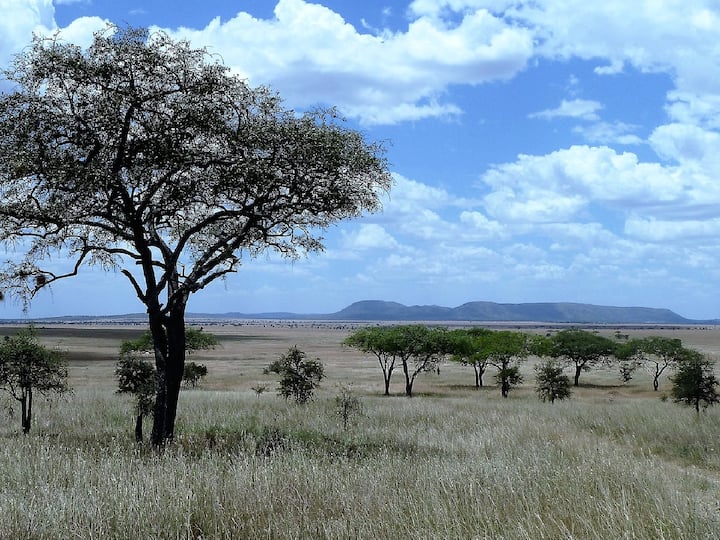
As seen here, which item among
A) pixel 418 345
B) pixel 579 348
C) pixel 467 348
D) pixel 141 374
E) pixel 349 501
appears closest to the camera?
pixel 349 501

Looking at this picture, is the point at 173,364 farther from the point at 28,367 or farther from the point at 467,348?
the point at 467,348

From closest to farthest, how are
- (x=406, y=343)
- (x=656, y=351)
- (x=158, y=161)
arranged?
(x=158, y=161) < (x=406, y=343) < (x=656, y=351)

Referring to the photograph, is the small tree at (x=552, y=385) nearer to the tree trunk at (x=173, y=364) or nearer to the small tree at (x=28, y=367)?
the small tree at (x=28, y=367)

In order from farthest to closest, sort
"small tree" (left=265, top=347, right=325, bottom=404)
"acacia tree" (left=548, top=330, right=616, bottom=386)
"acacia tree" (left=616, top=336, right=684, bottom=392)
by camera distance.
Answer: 1. "acacia tree" (left=548, top=330, right=616, bottom=386)
2. "acacia tree" (left=616, top=336, right=684, bottom=392)
3. "small tree" (left=265, top=347, right=325, bottom=404)

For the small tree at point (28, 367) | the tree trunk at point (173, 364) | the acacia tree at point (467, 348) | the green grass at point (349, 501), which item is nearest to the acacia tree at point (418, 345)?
the acacia tree at point (467, 348)

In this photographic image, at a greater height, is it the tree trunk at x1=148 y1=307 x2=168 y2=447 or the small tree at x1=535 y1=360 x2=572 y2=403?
the tree trunk at x1=148 y1=307 x2=168 y2=447

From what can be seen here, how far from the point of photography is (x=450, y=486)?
8.52 meters

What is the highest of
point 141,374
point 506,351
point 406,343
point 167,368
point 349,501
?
point 167,368

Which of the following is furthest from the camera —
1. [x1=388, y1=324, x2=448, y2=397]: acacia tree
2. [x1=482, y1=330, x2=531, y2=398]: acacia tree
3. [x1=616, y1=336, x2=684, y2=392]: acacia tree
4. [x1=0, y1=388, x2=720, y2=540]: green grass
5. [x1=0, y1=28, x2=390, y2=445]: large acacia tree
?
[x1=616, y1=336, x2=684, y2=392]: acacia tree

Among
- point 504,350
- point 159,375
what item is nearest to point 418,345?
point 504,350

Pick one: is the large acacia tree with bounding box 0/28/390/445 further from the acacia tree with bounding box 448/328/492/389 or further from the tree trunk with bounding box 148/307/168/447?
the acacia tree with bounding box 448/328/492/389

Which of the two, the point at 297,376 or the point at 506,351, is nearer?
the point at 297,376

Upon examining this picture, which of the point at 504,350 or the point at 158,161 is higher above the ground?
the point at 158,161

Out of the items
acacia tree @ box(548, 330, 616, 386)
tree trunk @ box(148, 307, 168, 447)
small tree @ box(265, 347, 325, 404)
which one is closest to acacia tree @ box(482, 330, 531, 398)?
acacia tree @ box(548, 330, 616, 386)
